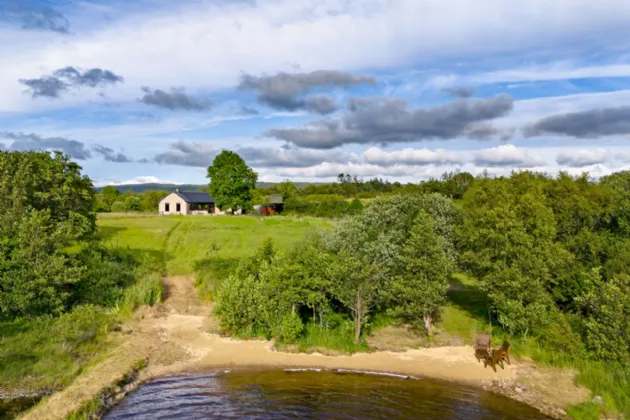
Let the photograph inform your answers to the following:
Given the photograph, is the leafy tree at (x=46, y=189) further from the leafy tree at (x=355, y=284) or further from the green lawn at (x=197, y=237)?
the leafy tree at (x=355, y=284)

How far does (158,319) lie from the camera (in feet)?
110

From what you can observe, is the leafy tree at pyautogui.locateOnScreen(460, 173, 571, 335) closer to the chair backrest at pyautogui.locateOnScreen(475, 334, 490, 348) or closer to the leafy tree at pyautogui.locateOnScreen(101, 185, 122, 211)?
the chair backrest at pyautogui.locateOnScreen(475, 334, 490, 348)

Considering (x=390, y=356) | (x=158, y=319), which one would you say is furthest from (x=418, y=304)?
(x=158, y=319)

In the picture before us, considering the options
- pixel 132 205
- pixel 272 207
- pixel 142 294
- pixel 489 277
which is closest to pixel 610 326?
pixel 489 277

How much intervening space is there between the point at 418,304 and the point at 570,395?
972 cm

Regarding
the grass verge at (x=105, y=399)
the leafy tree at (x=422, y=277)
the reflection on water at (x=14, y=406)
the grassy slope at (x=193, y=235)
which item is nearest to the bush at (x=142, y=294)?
the grassy slope at (x=193, y=235)

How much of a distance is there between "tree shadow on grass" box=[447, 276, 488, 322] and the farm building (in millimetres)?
62503

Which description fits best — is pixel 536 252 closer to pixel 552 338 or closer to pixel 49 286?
pixel 552 338

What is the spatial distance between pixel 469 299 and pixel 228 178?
54.3m

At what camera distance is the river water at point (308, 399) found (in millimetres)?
20125

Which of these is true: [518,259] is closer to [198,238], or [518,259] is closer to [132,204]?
[198,238]

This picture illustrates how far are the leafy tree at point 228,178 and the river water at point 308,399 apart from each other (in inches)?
2336

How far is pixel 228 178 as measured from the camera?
81750mm

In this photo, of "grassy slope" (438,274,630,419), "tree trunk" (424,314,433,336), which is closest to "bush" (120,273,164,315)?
"tree trunk" (424,314,433,336)
